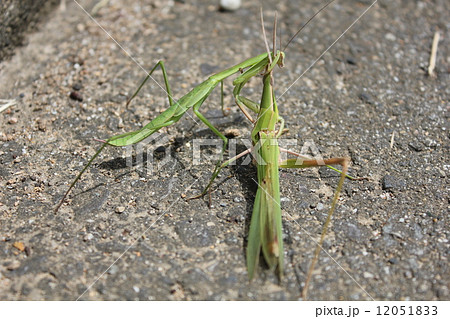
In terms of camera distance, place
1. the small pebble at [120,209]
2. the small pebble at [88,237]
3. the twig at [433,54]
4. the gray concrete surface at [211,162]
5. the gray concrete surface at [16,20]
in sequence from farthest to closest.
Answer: the twig at [433,54] → the gray concrete surface at [16,20] → the small pebble at [120,209] → the small pebble at [88,237] → the gray concrete surface at [211,162]

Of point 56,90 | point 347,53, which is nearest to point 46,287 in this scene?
point 56,90

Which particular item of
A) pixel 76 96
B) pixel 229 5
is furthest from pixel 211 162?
pixel 229 5

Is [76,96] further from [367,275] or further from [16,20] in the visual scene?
[367,275]

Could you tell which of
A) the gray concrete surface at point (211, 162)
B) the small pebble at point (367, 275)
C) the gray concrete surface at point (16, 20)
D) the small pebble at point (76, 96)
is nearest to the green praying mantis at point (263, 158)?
the gray concrete surface at point (211, 162)

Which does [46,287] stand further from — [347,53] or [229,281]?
[347,53]

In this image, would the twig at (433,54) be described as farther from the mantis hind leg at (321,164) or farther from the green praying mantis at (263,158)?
the mantis hind leg at (321,164)

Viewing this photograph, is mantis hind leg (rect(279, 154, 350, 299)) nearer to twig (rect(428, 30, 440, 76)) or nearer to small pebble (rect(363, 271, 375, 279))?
small pebble (rect(363, 271, 375, 279))

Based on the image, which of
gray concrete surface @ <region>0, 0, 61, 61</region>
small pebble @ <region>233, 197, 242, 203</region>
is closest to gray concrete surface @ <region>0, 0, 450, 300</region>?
small pebble @ <region>233, 197, 242, 203</region>
